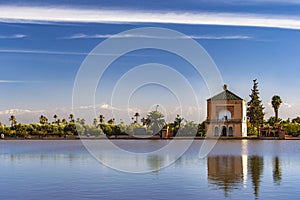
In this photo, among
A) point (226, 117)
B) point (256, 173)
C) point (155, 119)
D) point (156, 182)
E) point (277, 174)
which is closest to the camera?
point (156, 182)

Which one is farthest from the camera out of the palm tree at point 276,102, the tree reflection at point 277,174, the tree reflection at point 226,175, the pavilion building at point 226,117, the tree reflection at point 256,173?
the palm tree at point 276,102

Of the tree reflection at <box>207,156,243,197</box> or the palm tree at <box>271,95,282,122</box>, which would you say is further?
the palm tree at <box>271,95,282,122</box>

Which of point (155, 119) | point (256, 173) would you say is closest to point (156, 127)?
point (155, 119)

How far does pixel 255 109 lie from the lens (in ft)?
304

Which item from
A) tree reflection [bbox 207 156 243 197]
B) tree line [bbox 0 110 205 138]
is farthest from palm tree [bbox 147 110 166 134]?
tree reflection [bbox 207 156 243 197]

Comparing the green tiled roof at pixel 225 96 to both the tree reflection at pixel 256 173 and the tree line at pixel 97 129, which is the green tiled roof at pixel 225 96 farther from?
the tree reflection at pixel 256 173

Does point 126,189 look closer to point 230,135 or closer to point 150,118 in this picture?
point 230,135

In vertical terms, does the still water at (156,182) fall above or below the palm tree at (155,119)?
below

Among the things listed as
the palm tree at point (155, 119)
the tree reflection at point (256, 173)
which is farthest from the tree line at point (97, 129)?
the tree reflection at point (256, 173)

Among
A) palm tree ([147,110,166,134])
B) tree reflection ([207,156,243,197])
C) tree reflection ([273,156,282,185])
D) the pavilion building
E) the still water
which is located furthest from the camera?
palm tree ([147,110,166,134])

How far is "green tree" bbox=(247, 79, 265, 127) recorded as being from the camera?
3652 inches

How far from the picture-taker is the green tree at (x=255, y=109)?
9275 cm

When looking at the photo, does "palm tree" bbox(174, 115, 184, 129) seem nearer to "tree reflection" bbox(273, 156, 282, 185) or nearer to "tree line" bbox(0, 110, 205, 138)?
"tree line" bbox(0, 110, 205, 138)

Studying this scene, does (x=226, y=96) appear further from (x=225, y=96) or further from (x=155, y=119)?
(x=155, y=119)
